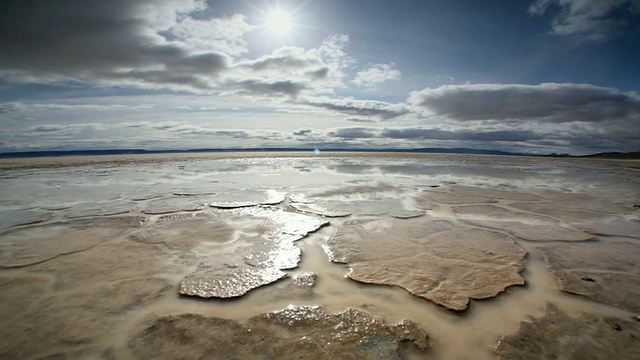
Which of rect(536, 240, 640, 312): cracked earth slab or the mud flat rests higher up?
the mud flat

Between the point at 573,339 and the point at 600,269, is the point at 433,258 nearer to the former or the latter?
the point at 573,339

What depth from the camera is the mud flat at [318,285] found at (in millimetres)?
2061

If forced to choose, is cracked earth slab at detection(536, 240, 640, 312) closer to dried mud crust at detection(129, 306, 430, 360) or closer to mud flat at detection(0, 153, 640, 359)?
mud flat at detection(0, 153, 640, 359)

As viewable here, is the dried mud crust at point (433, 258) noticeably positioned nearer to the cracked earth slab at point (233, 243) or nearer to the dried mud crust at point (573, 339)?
the dried mud crust at point (573, 339)

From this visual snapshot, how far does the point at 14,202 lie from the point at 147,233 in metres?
5.59

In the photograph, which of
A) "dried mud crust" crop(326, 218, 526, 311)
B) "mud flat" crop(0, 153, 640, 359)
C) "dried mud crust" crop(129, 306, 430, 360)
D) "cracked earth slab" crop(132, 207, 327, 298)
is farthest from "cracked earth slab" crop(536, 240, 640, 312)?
"cracked earth slab" crop(132, 207, 327, 298)

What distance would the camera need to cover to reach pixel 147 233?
14.8 ft

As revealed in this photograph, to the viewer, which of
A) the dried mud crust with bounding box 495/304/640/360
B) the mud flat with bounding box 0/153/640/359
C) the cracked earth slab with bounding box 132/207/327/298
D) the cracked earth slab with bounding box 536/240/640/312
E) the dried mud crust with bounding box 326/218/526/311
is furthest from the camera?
the cracked earth slab with bounding box 132/207/327/298

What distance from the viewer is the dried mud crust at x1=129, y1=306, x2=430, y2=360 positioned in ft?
6.41

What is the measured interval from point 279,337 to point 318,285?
2.80 ft

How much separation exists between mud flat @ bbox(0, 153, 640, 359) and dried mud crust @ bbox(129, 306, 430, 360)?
1cm

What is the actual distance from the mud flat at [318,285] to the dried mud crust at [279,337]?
0.04 ft

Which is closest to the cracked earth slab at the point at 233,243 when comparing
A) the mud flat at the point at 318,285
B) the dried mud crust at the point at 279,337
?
the mud flat at the point at 318,285

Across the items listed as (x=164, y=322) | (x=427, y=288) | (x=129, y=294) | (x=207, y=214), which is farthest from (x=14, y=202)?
(x=427, y=288)
